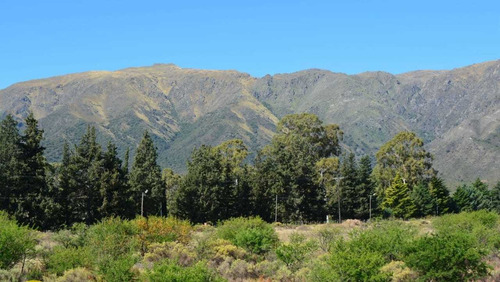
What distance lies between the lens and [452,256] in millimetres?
27203

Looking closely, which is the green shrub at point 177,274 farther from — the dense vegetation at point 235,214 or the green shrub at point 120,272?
the green shrub at point 120,272

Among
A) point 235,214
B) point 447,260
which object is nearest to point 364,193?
point 235,214

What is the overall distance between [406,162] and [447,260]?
58.8 m

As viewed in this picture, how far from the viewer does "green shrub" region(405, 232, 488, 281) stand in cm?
2711

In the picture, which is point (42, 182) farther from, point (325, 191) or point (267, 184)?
point (325, 191)

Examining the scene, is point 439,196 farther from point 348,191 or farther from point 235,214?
point 235,214

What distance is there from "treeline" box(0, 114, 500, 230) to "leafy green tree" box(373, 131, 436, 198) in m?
0.14

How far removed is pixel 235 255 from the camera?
36469mm

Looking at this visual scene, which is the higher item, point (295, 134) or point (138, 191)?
point (295, 134)

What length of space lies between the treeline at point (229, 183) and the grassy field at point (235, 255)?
462 inches

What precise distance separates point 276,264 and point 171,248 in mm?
7292

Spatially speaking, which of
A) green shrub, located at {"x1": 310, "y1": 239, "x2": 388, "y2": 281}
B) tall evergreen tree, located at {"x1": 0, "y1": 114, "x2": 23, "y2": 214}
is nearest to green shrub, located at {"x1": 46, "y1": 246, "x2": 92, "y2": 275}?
green shrub, located at {"x1": 310, "y1": 239, "x2": 388, "y2": 281}

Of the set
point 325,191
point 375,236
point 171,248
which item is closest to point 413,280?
point 375,236

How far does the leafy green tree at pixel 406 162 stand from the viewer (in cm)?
8438
